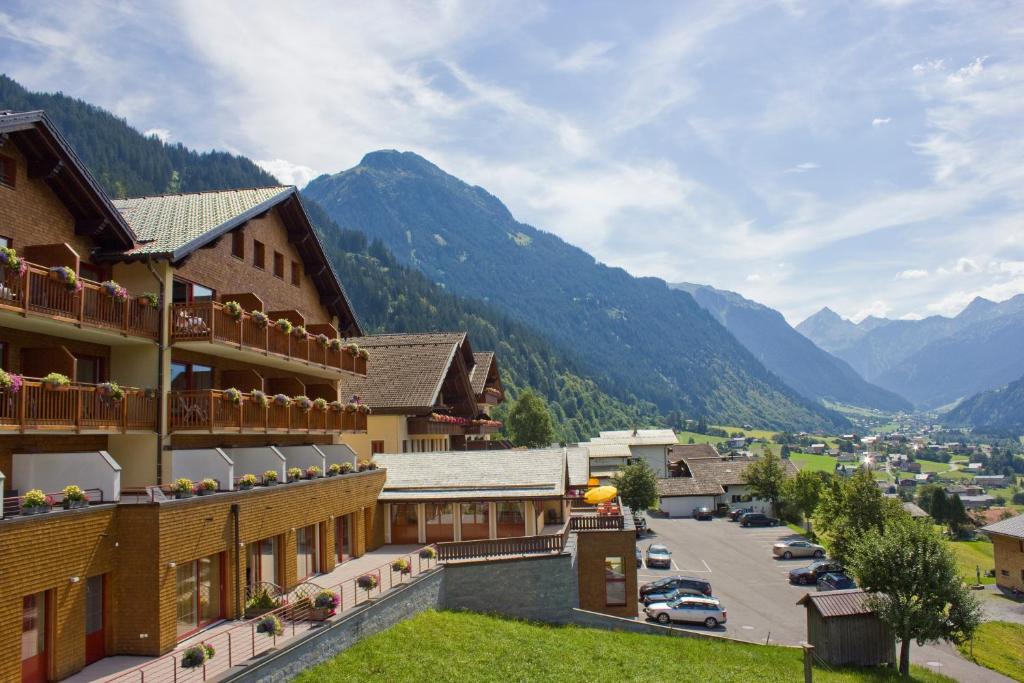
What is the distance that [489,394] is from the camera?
6994 cm

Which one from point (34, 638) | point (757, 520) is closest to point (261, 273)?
point (34, 638)

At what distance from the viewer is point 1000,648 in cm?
4378

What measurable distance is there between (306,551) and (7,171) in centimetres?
1545

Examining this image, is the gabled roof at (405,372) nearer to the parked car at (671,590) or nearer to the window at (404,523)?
the window at (404,523)

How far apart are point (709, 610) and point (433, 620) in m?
16.3

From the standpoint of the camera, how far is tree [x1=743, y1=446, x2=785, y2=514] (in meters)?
85.2

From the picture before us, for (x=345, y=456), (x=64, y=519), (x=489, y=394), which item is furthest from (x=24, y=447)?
(x=489, y=394)

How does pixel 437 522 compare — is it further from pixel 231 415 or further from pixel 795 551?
pixel 795 551

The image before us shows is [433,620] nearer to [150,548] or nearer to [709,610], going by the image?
[150,548]

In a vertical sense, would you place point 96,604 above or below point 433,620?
above

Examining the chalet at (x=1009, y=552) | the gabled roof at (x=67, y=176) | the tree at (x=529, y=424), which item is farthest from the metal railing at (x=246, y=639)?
the tree at (x=529, y=424)

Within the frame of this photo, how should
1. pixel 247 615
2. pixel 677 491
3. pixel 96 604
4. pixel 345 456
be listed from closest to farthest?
pixel 96 604 < pixel 247 615 < pixel 345 456 < pixel 677 491

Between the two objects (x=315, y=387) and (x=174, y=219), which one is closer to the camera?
(x=174, y=219)

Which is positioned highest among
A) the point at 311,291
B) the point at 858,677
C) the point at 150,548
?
the point at 311,291
